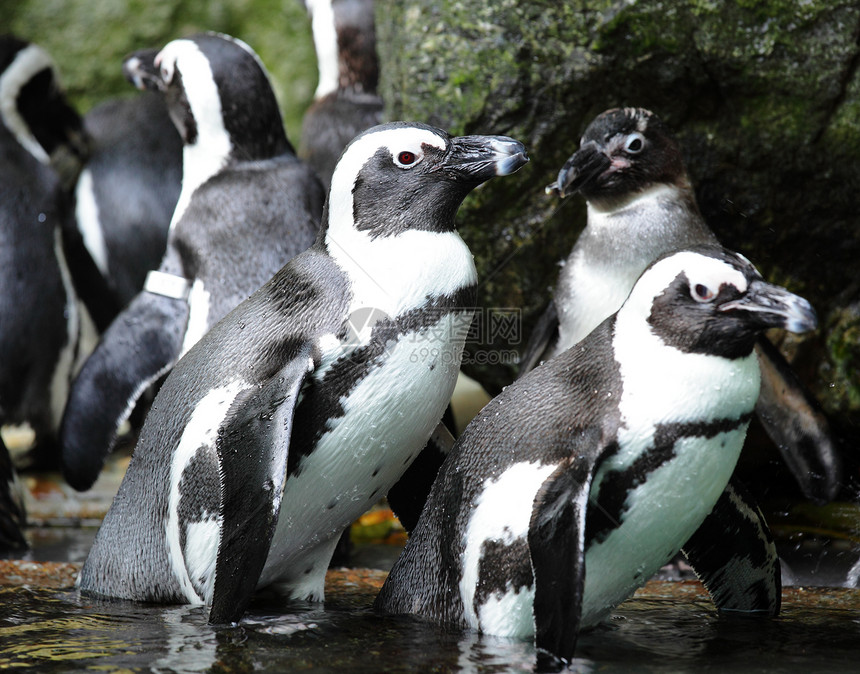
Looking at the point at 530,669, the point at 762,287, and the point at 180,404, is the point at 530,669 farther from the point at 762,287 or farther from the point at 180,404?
the point at 180,404

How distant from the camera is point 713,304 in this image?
258 cm

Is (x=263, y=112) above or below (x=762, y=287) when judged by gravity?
above

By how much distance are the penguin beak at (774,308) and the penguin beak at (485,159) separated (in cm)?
80

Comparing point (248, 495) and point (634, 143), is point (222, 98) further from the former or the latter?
point (248, 495)

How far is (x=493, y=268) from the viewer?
4566 mm

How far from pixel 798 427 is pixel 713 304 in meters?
1.61

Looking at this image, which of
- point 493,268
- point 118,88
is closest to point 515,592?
point 493,268

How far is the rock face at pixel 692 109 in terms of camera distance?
415 cm

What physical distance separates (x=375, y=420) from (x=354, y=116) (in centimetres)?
305

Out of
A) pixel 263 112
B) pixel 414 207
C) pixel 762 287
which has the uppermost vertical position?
pixel 263 112

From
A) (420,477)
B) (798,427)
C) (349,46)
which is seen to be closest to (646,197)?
(798,427)

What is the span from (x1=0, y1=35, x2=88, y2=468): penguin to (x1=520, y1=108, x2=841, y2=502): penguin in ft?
9.26

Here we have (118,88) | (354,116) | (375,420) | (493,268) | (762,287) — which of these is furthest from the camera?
(118,88)

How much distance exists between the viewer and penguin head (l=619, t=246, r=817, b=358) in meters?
2.52
